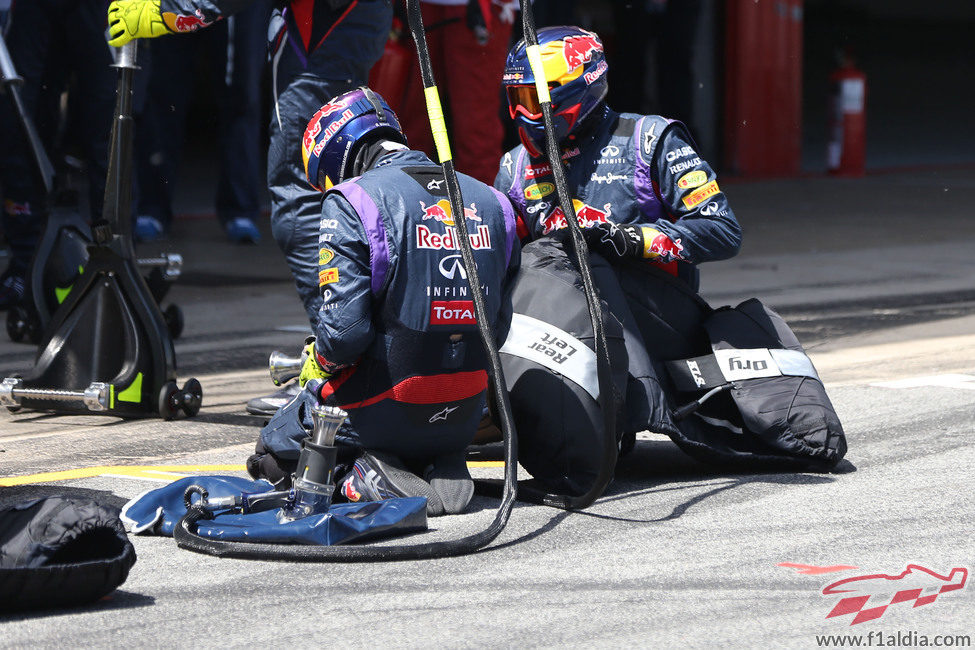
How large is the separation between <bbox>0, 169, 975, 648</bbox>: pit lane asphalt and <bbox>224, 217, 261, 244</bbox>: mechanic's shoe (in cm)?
262

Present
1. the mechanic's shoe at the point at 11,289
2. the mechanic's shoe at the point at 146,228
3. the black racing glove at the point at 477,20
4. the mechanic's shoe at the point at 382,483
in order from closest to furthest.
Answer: the mechanic's shoe at the point at 382,483
the mechanic's shoe at the point at 11,289
the black racing glove at the point at 477,20
the mechanic's shoe at the point at 146,228

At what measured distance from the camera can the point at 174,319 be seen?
7.80 metres

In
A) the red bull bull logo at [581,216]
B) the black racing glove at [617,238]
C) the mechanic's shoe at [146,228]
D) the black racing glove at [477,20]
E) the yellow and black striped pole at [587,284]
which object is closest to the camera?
the yellow and black striped pole at [587,284]

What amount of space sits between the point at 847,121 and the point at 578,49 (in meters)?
10.8

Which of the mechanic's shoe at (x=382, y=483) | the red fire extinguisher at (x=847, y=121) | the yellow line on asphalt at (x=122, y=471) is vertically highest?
the mechanic's shoe at (x=382, y=483)

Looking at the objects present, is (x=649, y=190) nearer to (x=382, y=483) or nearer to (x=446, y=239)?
(x=446, y=239)

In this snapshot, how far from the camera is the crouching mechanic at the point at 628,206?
5.34 metres

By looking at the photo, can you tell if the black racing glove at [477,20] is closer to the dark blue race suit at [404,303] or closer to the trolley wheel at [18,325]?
the trolley wheel at [18,325]

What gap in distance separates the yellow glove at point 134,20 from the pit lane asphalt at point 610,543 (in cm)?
148

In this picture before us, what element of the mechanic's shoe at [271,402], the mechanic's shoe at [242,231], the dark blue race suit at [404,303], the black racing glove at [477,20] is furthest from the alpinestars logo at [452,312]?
the mechanic's shoe at [242,231]

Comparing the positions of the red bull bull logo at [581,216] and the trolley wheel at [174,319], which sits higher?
the red bull bull logo at [581,216]

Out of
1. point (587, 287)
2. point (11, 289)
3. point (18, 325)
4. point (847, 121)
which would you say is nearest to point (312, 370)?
point (587, 287)

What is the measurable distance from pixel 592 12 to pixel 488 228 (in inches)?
572

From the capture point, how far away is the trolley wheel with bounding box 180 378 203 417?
249 inches
